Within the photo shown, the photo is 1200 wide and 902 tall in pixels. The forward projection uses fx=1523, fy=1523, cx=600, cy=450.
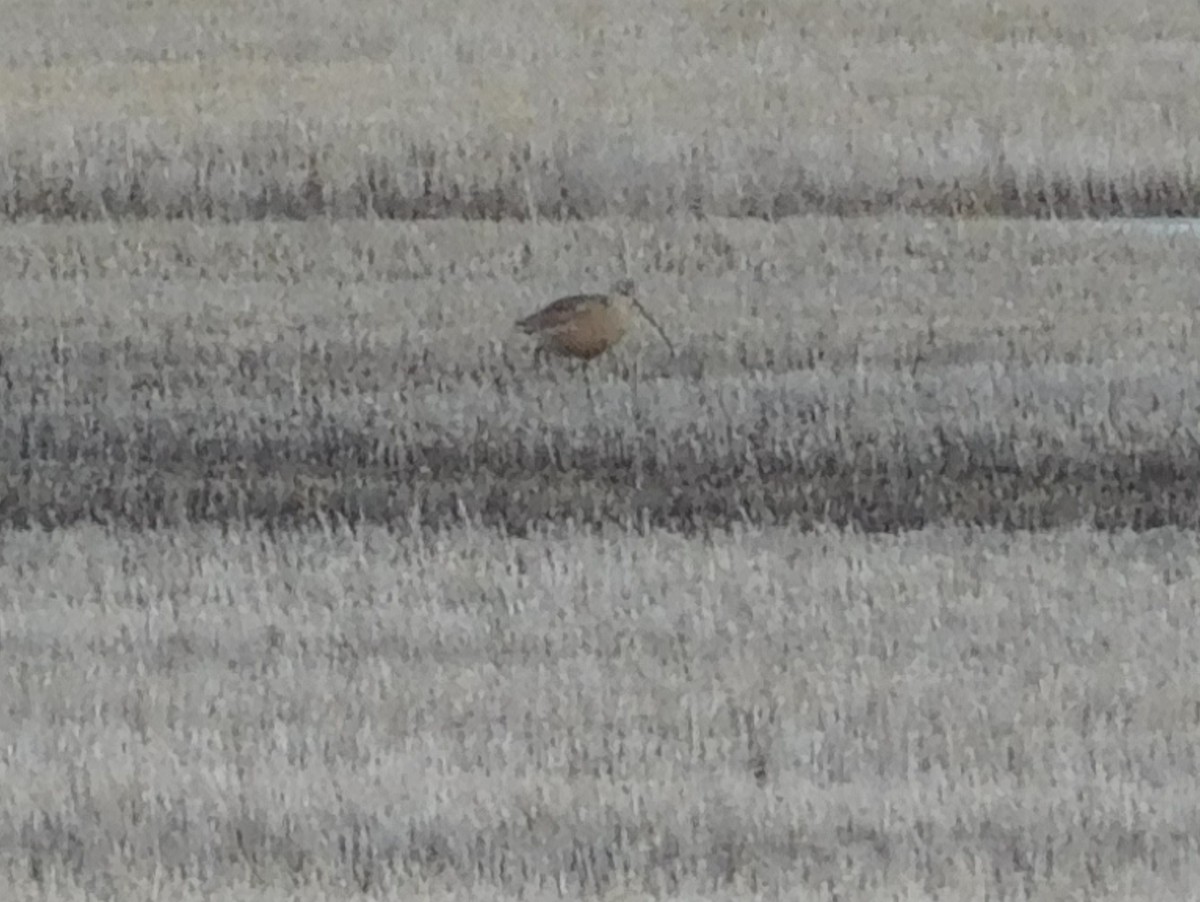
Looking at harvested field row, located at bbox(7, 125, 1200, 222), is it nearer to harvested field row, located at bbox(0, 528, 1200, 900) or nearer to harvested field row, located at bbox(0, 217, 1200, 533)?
harvested field row, located at bbox(0, 217, 1200, 533)

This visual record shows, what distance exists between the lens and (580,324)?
1.79ft

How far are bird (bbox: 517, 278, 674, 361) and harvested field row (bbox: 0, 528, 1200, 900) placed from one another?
2.9 inches

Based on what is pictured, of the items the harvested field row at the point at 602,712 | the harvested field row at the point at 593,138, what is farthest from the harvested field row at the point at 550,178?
the harvested field row at the point at 602,712

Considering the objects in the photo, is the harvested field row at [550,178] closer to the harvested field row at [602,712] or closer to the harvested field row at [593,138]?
the harvested field row at [593,138]

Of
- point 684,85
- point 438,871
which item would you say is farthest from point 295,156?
point 438,871

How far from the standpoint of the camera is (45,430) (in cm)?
57

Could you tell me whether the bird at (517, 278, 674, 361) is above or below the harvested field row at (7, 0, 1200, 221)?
below

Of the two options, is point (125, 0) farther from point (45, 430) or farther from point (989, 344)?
point (989, 344)

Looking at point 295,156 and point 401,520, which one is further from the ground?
point 295,156

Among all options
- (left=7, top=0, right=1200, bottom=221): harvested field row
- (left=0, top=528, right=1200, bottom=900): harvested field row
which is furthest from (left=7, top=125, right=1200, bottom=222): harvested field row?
(left=0, top=528, right=1200, bottom=900): harvested field row

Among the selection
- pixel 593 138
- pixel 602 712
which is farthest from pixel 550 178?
pixel 602 712

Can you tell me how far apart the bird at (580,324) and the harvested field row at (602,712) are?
74 millimetres

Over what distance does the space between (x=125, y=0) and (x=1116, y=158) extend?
41cm

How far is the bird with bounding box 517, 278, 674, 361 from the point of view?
55 centimetres
